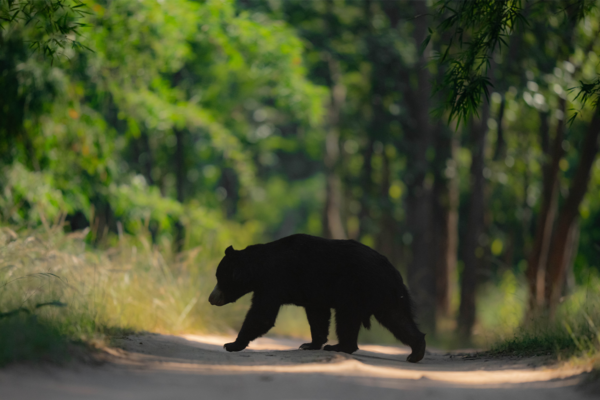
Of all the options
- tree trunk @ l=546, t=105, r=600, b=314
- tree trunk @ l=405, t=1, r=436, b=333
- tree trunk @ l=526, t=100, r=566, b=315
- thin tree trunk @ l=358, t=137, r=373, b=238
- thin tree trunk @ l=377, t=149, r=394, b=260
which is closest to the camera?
tree trunk @ l=546, t=105, r=600, b=314

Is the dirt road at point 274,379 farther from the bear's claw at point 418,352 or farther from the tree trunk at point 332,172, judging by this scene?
the tree trunk at point 332,172

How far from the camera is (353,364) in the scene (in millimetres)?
5117

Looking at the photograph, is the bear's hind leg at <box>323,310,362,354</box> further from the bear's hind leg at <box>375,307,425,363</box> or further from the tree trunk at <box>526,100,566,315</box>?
the tree trunk at <box>526,100,566,315</box>

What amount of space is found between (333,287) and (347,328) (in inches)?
15.7

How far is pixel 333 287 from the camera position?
5.91 metres

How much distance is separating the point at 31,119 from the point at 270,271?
280 inches

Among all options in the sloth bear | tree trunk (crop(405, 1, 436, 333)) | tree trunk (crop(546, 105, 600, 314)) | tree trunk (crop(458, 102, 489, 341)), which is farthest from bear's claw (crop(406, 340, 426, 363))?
tree trunk (crop(405, 1, 436, 333))

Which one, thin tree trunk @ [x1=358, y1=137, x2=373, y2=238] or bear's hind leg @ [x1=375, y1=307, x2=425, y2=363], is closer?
bear's hind leg @ [x1=375, y1=307, x2=425, y2=363]

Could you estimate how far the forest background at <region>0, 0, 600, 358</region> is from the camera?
7.42 metres

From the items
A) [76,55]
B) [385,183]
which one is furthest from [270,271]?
[385,183]

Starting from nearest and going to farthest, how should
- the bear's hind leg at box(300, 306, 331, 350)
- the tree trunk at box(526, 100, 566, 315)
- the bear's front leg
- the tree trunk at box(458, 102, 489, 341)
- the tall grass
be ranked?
the tall grass
the bear's front leg
the bear's hind leg at box(300, 306, 331, 350)
the tree trunk at box(526, 100, 566, 315)
the tree trunk at box(458, 102, 489, 341)

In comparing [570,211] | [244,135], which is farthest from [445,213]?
[244,135]

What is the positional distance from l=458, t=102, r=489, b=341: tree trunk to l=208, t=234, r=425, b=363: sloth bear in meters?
8.32

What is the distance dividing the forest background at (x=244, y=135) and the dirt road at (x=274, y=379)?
2.45 ft
